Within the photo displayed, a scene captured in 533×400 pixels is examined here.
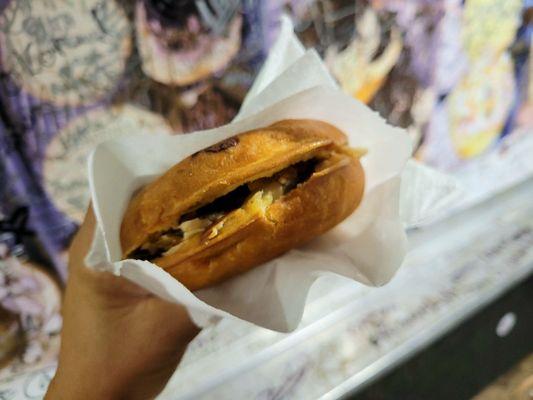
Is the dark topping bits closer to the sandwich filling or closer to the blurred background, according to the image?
the sandwich filling

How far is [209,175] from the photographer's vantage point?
694mm

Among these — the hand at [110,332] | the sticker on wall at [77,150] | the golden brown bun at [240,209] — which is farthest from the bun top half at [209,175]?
the sticker on wall at [77,150]

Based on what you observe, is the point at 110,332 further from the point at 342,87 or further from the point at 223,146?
the point at 342,87

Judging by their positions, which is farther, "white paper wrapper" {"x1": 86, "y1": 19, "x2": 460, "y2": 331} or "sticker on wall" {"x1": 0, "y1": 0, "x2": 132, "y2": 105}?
"sticker on wall" {"x1": 0, "y1": 0, "x2": 132, "y2": 105}

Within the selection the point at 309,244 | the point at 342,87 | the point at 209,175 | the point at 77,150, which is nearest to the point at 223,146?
the point at 209,175

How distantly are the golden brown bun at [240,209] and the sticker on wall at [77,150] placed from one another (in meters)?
0.30

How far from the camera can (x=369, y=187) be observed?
921 millimetres

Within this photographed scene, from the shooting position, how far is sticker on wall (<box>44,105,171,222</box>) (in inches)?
39.0

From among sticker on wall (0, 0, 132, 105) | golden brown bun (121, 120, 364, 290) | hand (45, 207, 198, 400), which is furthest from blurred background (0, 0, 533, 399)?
golden brown bun (121, 120, 364, 290)

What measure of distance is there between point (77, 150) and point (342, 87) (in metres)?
0.70

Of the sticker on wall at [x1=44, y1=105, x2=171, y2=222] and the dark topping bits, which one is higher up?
the dark topping bits

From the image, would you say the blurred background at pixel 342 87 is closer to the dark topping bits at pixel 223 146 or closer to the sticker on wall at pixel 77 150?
the sticker on wall at pixel 77 150

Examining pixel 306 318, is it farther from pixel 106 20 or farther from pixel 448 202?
pixel 106 20

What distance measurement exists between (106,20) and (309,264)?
59 cm
